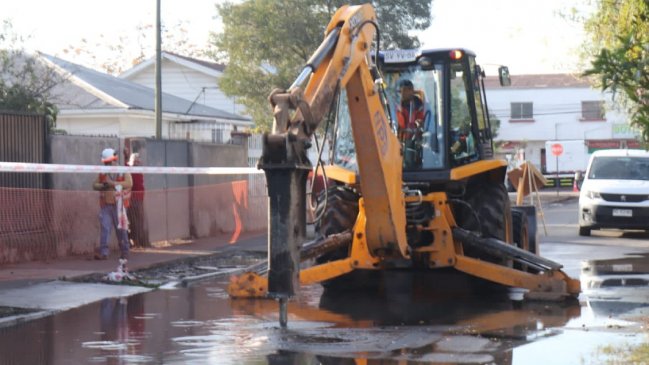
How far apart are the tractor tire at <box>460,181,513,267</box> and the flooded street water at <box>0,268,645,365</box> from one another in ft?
1.89

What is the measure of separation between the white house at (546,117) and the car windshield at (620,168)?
4203 cm

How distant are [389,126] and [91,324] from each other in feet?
12.9

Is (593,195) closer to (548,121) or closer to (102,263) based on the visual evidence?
(102,263)

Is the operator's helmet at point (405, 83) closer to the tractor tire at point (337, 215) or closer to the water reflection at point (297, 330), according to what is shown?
the tractor tire at point (337, 215)

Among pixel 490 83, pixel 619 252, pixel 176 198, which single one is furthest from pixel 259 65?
pixel 490 83

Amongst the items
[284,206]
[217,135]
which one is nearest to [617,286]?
[284,206]

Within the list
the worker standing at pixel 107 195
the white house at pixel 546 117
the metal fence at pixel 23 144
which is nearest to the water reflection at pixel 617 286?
the worker standing at pixel 107 195

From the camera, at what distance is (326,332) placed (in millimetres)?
11516

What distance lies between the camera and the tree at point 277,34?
1473 inches

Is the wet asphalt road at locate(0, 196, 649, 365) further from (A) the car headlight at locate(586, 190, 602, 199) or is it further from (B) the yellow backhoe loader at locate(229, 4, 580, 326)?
(A) the car headlight at locate(586, 190, 602, 199)

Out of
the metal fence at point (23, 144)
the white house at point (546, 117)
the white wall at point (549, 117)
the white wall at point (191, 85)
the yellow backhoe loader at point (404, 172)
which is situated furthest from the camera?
the white wall at point (549, 117)

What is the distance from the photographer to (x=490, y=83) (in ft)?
239

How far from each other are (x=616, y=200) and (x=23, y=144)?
43.2 ft

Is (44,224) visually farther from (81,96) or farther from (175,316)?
(81,96)
